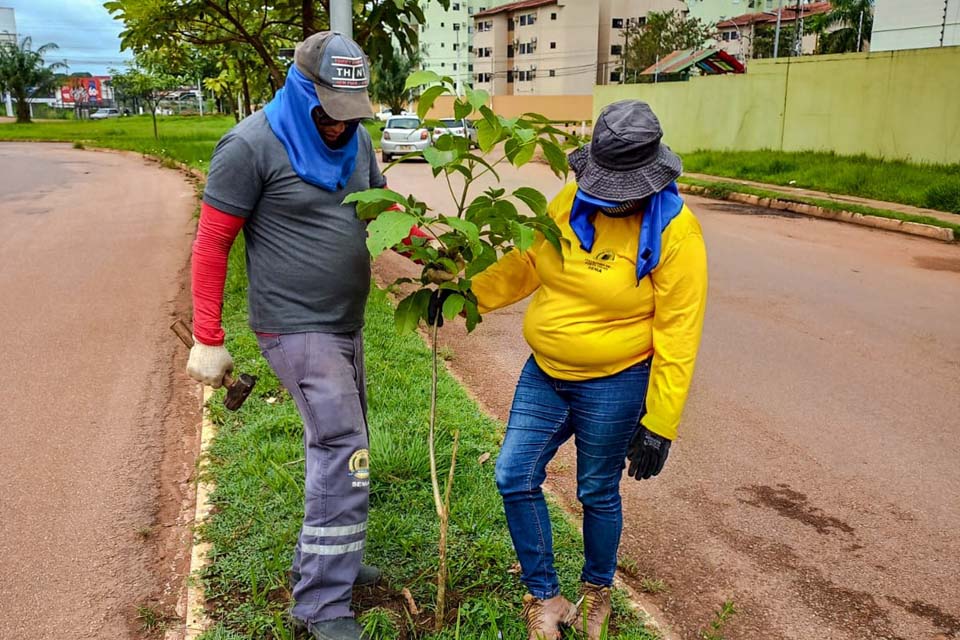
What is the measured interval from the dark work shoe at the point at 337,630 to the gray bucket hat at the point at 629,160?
1496 millimetres

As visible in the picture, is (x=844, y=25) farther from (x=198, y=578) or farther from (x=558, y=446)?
(x=198, y=578)

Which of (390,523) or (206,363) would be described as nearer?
(206,363)

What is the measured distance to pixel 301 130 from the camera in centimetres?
254

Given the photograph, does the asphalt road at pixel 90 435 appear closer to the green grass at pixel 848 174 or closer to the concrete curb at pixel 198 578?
the concrete curb at pixel 198 578

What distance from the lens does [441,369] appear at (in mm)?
5719

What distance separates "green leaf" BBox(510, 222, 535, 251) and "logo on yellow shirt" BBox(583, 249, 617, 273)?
0.88 ft

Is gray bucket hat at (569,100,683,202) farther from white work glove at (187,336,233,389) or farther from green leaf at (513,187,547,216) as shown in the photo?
white work glove at (187,336,233,389)

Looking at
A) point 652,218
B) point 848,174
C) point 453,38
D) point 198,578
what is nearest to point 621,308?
point 652,218

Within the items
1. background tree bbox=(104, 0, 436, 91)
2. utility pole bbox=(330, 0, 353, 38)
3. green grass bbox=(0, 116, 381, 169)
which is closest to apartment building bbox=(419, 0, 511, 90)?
green grass bbox=(0, 116, 381, 169)


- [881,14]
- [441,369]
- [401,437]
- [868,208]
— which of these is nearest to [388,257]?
[441,369]

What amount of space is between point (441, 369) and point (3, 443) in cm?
255

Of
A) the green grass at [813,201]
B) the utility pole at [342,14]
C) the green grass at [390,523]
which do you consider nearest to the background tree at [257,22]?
the utility pole at [342,14]

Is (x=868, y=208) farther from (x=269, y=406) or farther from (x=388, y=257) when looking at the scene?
(x=269, y=406)

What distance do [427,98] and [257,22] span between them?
20.5 feet
